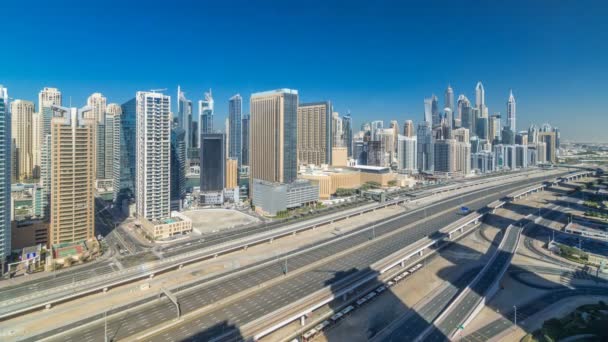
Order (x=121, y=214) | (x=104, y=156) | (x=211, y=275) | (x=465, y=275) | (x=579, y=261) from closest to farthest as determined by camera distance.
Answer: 1. (x=211, y=275)
2. (x=465, y=275)
3. (x=579, y=261)
4. (x=121, y=214)
5. (x=104, y=156)

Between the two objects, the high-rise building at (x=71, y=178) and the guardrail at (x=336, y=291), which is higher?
the high-rise building at (x=71, y=178)

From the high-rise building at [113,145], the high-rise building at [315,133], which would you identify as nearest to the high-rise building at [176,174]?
the high-rise building at [113,145]

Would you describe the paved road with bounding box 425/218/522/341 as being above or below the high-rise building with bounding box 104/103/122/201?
below

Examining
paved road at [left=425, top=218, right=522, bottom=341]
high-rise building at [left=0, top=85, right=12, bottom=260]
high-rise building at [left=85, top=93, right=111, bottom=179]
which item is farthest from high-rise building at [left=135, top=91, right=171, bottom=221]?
paved road at [left=425, top=218, right=522, bottom=341]

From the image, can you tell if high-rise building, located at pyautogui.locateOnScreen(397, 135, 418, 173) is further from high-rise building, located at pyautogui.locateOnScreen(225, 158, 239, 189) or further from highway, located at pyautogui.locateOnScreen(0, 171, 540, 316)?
highway, located at pyautogui.locateOnScreen(0, 171, 540, 316)

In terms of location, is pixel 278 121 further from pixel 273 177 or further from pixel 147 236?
pixel 147 236

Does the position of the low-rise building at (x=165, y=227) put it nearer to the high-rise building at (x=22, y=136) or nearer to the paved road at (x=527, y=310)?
the paved road at (x=527, y=310)

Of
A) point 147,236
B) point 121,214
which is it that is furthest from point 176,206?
point 147,236
